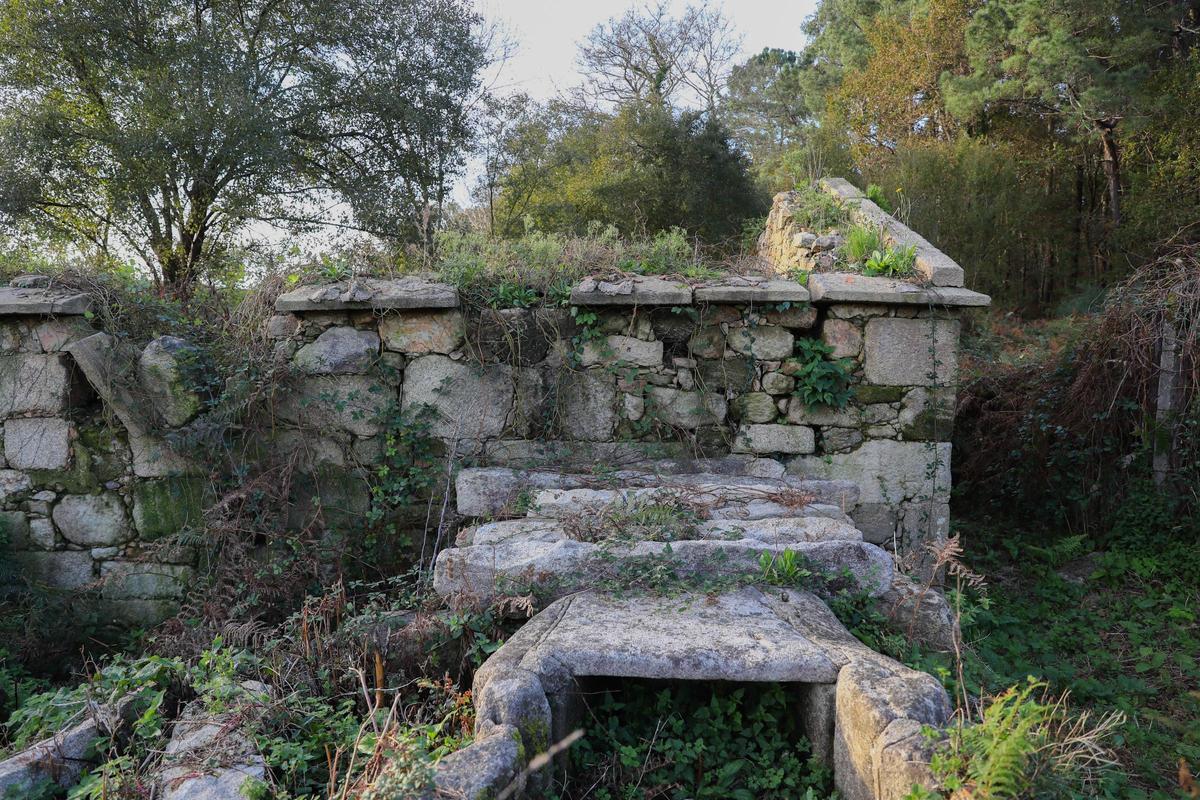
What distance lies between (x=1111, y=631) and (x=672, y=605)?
127 inches

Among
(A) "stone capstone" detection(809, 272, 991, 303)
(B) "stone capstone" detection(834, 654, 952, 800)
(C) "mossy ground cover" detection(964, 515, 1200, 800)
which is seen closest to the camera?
(B) "stone capstone" detection(834, 654, 952, 800)

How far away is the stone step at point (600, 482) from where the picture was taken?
4344 millimetres

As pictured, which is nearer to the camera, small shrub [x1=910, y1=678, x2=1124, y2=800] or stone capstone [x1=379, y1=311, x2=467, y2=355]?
small shrub [x1=910, y1=678, x2=1124, y2=800]

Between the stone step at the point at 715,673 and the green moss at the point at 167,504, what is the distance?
2828mm

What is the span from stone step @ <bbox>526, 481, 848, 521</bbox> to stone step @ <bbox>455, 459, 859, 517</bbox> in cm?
8

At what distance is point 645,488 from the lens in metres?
4.29

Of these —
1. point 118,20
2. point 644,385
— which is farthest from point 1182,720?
point 118,20

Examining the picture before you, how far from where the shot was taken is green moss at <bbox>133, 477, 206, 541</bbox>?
15.7ft

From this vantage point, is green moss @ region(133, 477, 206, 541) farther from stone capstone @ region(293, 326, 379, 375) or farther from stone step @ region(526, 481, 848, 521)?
stone step @ region(526, 481, 848, 521)

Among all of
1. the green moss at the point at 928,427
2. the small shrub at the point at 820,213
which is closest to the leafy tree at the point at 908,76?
the small shrub at the point at 820,213

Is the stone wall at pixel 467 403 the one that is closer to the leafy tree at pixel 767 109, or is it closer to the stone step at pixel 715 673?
the stone step at pixel 715 673

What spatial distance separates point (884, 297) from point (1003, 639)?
2083 millimetres

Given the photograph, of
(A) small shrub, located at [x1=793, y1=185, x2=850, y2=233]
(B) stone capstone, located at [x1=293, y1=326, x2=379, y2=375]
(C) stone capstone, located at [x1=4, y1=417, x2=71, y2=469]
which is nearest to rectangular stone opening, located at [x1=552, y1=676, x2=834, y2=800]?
(B) stone capstone, located at [x1=293, y1=326, x2=379, y2=375]

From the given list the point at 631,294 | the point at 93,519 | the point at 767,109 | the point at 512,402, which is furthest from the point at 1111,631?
the point at 767,109
